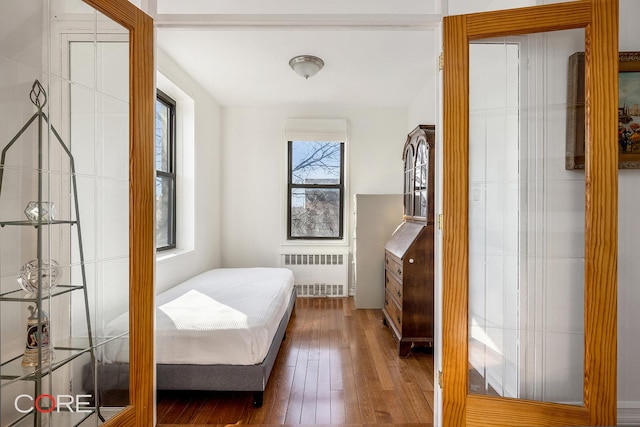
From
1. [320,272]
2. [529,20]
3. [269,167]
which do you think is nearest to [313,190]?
[269,167]

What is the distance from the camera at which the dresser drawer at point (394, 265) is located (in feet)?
10.0

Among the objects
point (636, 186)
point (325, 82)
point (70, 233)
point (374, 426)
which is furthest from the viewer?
point (325, 82)

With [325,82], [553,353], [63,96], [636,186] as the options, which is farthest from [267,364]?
[325,82]

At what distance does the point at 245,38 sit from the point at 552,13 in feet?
7.24

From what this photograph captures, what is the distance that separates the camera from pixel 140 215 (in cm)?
165

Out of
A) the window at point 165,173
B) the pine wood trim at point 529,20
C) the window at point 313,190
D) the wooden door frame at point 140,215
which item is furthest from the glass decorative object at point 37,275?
the window at point 313,190

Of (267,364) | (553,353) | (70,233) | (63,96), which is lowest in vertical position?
(267,364)

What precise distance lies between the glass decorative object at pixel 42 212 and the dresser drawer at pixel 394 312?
2.52m

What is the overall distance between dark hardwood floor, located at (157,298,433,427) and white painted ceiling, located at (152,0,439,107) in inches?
84.5

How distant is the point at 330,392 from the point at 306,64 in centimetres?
275

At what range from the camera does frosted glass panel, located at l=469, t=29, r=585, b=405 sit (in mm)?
1590

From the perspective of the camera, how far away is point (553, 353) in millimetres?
1609

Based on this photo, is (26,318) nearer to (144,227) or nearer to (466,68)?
(144,227)

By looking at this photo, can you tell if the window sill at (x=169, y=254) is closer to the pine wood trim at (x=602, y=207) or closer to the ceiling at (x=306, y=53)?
the ceiling at (x=306, y=53)
